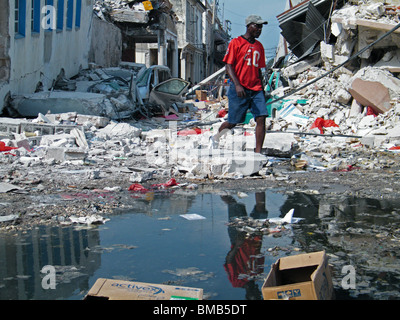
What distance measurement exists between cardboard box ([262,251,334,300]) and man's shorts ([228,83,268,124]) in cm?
418

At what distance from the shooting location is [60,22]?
14172mm

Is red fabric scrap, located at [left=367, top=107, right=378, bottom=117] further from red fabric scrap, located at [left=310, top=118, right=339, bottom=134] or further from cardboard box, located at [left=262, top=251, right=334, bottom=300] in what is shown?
cardboard box, located at [left=262, top=251, right=334, bottom=300]

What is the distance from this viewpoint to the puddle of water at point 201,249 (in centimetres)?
249

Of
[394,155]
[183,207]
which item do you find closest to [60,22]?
[394,155]

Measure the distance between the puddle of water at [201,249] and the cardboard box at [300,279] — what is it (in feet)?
0.53

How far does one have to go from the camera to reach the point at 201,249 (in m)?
3.06

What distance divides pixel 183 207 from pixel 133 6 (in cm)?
2155

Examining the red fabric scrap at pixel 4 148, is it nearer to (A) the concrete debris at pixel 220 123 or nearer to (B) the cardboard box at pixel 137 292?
(A) the concrete debris at pixel 220 123

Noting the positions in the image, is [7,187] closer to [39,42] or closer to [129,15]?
[39,42]

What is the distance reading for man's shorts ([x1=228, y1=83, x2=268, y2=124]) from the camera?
644 centimetres

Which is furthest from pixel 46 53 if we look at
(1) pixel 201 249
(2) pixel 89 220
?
(1) pixel 201 249

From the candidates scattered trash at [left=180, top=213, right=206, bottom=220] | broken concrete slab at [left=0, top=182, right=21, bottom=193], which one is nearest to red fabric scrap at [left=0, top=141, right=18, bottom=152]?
broken concrete slab at [left=0, top=182, right=21, bottom=193]

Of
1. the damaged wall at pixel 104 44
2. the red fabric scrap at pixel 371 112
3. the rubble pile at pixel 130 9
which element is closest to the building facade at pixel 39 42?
the damaged wall at pixel 104 44

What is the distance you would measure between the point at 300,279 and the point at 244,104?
14.2 ft
